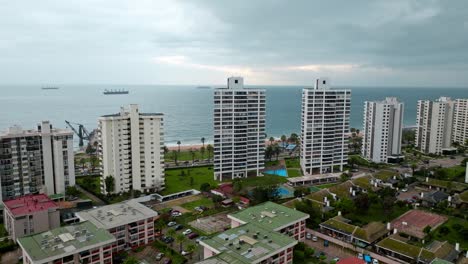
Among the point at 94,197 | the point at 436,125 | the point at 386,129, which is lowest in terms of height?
the point at 94,197

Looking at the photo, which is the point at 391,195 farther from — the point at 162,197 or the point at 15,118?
the point at 15,118

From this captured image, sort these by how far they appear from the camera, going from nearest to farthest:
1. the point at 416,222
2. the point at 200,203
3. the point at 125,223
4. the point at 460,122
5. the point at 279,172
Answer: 1. the point at 125,223
2. the point at 416,222
3. the point at 200,203
4. the point at 279,172
5. the point at 460,122

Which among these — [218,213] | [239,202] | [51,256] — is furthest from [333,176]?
[51,256]

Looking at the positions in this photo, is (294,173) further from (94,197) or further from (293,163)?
(94,197)

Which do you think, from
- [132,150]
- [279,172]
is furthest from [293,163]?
[132,150]

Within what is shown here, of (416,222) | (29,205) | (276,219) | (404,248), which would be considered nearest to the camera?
(404,248)

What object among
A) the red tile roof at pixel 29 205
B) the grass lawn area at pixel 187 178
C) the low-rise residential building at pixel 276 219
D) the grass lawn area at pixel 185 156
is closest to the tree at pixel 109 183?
the grass lawn area at pixel 187 178

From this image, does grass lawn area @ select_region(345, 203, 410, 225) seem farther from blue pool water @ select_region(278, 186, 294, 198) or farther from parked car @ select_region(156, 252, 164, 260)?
parked car @ select_region(156, 252, 164, 260)
